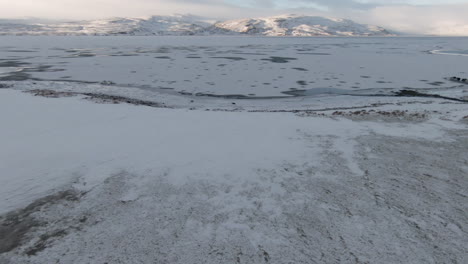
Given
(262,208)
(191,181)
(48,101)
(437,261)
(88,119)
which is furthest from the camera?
(48,101)

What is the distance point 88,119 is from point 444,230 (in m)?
8.37

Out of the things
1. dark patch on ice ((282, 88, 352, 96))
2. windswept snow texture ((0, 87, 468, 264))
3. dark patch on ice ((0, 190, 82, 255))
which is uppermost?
dark patch on ice ((282, 88, 352, 96))

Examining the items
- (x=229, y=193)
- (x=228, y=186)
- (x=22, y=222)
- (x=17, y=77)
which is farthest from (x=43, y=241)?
(x=17, y=77)

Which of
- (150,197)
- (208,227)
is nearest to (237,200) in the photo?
(208,227)

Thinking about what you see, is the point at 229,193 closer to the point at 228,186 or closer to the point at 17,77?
the point at 228,186

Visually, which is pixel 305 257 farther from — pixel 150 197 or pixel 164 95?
pixel 164 95

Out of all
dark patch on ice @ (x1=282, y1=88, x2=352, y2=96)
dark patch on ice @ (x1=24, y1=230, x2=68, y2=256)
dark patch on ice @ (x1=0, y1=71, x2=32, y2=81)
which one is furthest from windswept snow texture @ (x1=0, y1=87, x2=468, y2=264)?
dark patch on ice @ (x1=0, y1=71, x2=32, y2=81)

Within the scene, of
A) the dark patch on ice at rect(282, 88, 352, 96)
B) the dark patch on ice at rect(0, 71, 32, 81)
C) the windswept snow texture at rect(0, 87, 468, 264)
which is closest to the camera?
the windswept snow texture at rect(0, 87, 468, 264)

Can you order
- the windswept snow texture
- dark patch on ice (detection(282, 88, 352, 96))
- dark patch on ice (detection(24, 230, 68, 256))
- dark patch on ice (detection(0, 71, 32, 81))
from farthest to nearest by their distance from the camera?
1. dark patch on ice (detection(0, 71, 32, 81))
2. dark patch on ice (detection(282, 88, 352, 96))
3. the windswept snow texture
4. dark patch on ice (detection(24, 230, 68, 256))

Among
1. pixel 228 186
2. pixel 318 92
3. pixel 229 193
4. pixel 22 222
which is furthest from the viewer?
pixel 318 92

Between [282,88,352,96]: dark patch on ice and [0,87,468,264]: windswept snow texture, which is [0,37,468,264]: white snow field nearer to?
[0,87,468,264]: windswept snow texture

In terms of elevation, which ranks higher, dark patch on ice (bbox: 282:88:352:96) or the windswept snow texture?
dark patch on ice (bbox: 282:88:352:96)

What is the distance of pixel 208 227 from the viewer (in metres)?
3.70

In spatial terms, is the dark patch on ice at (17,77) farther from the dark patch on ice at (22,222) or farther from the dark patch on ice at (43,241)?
the dark patch on ice at (43,241)
